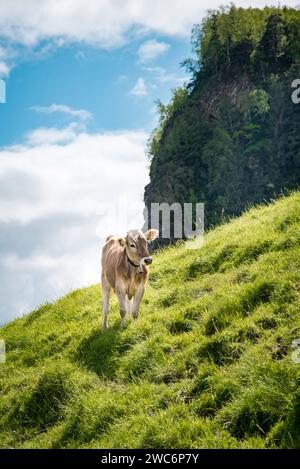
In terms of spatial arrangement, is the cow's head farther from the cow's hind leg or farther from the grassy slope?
the cow's hind leg

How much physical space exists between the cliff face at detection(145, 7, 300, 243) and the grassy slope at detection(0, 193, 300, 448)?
57621 millimetres

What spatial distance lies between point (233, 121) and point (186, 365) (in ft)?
261

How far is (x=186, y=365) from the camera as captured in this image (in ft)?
31.3

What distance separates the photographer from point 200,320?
10.9m

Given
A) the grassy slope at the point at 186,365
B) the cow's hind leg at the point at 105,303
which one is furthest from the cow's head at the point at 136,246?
the cow's hind leg at the point at 105,303

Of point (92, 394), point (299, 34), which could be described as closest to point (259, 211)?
point (92, 394)

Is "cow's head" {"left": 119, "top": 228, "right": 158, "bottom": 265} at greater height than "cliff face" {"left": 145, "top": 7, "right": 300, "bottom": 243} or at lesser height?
lesser

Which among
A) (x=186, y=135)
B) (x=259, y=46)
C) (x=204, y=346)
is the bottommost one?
(x=204, y=346)

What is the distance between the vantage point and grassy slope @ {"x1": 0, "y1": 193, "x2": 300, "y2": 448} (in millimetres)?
7602

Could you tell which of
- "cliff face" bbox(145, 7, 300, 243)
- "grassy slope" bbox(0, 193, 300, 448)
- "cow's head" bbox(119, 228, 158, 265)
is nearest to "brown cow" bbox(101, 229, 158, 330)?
"cow's head" bbox(119, 228, 158, 265)

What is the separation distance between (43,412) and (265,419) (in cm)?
471

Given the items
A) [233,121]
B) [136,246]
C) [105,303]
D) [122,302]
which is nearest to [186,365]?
[122,302]
